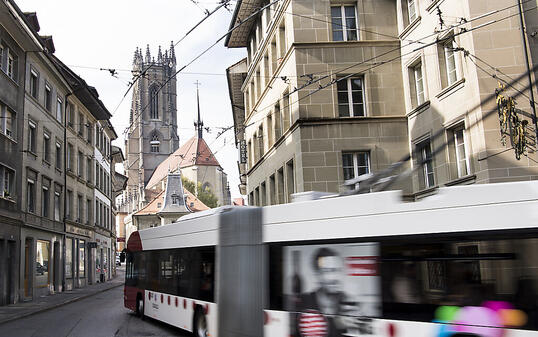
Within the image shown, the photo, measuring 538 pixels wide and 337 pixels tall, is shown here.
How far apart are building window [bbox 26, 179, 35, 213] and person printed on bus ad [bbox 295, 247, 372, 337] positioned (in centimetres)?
2078

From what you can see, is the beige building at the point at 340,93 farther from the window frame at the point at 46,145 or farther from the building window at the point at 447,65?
the window frame at the point at 46,145

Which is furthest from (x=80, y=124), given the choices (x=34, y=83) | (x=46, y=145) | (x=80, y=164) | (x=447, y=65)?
(x=447, y=65)

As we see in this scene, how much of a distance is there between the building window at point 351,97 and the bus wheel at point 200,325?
10.9 metres

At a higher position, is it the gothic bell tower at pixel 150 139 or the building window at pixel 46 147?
the gothic bell tower at pixel 150 139

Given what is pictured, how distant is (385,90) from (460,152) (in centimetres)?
516

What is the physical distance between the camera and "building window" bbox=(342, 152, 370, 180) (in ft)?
65.3

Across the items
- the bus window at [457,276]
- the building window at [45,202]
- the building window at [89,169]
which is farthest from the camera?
the building window at [89,169]

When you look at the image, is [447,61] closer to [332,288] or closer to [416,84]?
[416,84]

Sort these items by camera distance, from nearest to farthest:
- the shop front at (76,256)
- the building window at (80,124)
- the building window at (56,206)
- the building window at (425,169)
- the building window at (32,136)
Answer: the building window at (425,169), the building window at (32,136), the building window at (56,206), the shop front at (76,256), the building window at (80,124)

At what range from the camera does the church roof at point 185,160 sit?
104806mm

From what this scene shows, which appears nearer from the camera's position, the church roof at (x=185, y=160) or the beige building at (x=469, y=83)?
the beige building at (x=469, y=83)

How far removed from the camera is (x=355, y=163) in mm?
19938

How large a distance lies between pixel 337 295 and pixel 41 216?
23.2 m

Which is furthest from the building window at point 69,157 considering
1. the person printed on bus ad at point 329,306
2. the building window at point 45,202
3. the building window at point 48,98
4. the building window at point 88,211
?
the person printed on bus ad at point 329,306
